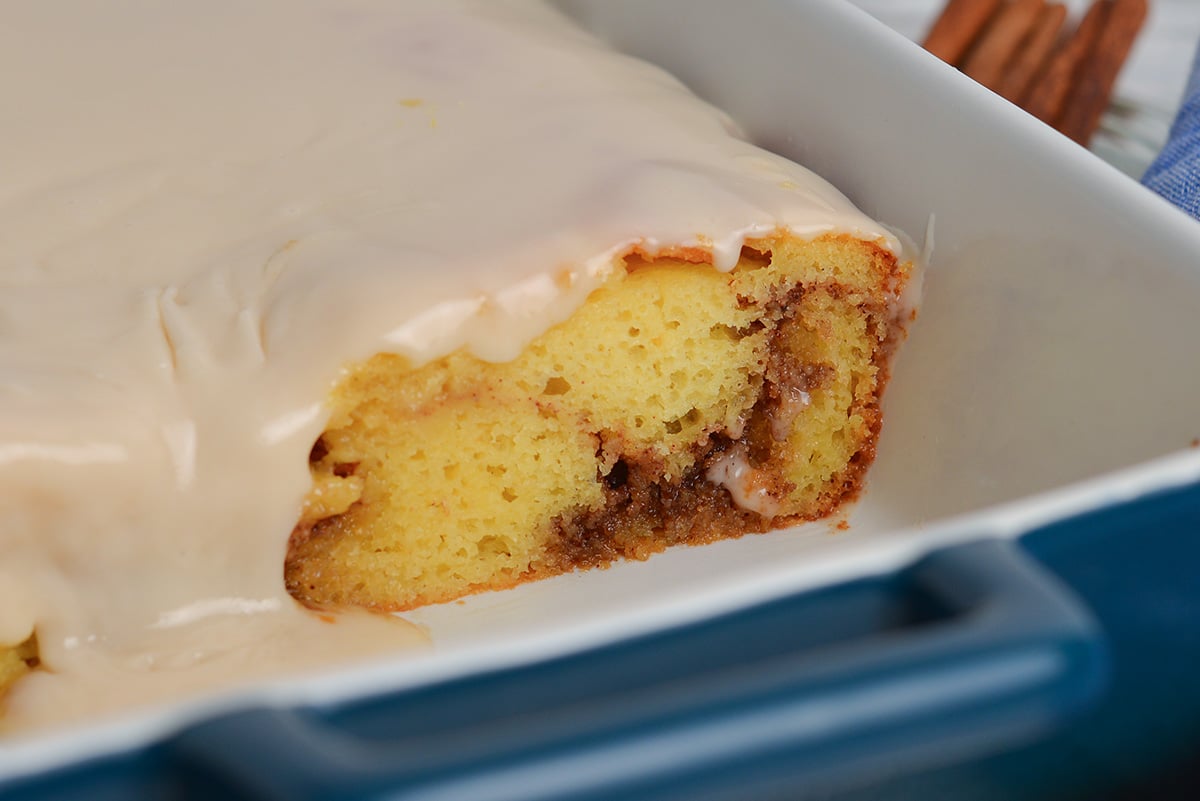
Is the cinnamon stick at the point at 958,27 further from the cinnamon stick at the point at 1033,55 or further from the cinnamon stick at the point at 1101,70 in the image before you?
the cinnamon stick at the point at 1101,70

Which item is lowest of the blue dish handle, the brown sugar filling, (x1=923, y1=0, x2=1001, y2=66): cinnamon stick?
the brown sugar filling

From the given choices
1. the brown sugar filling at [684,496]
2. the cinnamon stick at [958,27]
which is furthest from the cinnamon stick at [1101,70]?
the brown sugar filling at [684,496]

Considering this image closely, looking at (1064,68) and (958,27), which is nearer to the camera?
(1064,68)

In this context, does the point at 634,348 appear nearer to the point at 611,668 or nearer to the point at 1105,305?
the point at 1105,305

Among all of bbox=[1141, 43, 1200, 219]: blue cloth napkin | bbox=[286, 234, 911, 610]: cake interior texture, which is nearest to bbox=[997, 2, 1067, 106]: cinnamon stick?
bbox=[1141, 43, 1200, 219]: blue cloth napkin

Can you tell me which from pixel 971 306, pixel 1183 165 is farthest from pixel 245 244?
pixel 1183 165

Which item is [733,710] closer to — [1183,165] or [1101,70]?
[1183,165]

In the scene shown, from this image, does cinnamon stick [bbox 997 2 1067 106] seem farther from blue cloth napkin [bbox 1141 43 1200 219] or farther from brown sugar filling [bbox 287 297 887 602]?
brown sugar filling [bbox 287 297 887 602]
